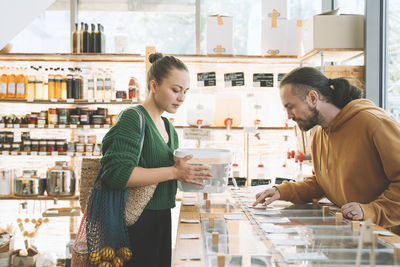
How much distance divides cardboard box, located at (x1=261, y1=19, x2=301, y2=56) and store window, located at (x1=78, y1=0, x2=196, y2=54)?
91cm

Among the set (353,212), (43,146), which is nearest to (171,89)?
(353,212)

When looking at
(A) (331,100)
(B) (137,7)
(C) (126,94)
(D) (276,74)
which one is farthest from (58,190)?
(A) (331,100)

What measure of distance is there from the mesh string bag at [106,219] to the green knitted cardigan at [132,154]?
0.05 m

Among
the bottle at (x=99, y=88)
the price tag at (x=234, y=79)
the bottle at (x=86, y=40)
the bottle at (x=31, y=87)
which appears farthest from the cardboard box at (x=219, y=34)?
the bottle at (x=31, y=87)

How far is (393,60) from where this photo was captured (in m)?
2.80

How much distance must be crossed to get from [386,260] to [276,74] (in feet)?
10.5

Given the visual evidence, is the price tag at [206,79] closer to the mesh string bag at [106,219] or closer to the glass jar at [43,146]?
the glass jar at [43,146]

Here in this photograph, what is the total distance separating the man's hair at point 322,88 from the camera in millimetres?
1892

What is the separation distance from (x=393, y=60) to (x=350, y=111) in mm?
1276

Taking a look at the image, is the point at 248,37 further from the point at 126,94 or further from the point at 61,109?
the point at 61,109

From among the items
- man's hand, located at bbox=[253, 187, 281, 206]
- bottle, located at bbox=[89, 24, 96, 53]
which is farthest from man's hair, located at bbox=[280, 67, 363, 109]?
bottle, located at bbox=[89, 24, 96, 53]

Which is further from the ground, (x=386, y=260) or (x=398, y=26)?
(x=398, y=26)

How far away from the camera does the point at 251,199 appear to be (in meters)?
2.06

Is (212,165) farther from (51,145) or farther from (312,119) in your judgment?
(51,145)
